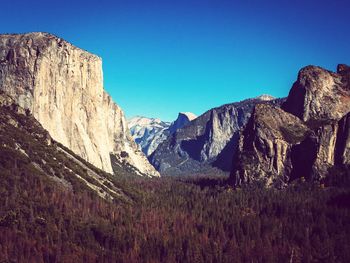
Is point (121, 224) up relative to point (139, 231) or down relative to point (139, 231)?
up

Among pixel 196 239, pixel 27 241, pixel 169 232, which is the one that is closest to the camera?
pixel 27 241

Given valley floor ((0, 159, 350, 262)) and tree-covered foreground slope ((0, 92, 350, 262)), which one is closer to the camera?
valley floor ((0, 159, 350, 262))

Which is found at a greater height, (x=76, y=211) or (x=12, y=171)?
(x=12, y=171)

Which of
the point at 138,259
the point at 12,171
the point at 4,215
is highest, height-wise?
the point at 12,171

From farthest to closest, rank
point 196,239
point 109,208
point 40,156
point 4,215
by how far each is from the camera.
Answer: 1. point 40,156
2. point 109,208
3. point 196,239
4. point 4,215

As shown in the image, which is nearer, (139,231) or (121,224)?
(139,231)

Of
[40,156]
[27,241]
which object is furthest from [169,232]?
[40,156]

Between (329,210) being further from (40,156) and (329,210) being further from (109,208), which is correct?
(40,156)

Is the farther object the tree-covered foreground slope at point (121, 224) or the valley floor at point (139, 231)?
the tree-covered foreground slope at point (121, 224)
